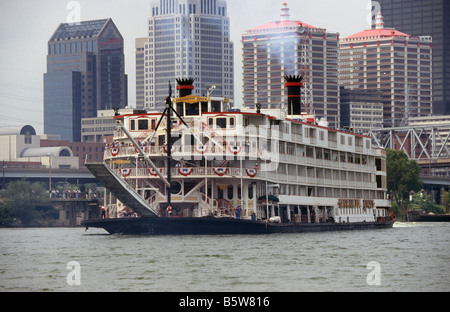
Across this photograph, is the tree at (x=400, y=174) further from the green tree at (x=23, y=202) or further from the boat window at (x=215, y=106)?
the boat window at (x=215, y=106)

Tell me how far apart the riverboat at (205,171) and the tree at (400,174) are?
263 feet

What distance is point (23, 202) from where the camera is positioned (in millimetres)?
158125

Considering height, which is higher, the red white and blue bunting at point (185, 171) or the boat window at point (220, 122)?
the boat window at point (220, 122)

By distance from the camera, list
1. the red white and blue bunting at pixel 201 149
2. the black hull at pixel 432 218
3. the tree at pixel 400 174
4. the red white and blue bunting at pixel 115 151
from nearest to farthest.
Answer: the red white and blue bunting at pixel 201 149 < the red white and blue bunting at pixel 115 151 < the tree at pixel 400 174 < the black hull at pixel 432 218

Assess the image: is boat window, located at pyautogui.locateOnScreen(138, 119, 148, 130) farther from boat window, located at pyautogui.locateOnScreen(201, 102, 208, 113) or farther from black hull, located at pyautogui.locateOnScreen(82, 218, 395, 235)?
black hull, located at pyautogui.locateOnScreen(82, 218, 395, 235)

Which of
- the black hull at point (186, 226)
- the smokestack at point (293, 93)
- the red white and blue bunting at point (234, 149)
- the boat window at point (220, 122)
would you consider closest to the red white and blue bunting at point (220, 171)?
the red white and blue bunting at point (234, 149)

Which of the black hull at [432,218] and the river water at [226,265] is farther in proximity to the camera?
the black hull at [432,218]

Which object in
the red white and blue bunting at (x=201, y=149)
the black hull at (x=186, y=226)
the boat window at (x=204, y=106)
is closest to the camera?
the black hull at (x=186, y=226)

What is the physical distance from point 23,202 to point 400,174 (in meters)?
61.9

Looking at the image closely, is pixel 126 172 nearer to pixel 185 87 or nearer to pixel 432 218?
pixel 185 87

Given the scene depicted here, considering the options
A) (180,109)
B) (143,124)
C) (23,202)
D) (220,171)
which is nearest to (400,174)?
(23,202)

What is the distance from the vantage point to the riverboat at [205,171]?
8381 centimetres

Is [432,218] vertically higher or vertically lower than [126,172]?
lower
